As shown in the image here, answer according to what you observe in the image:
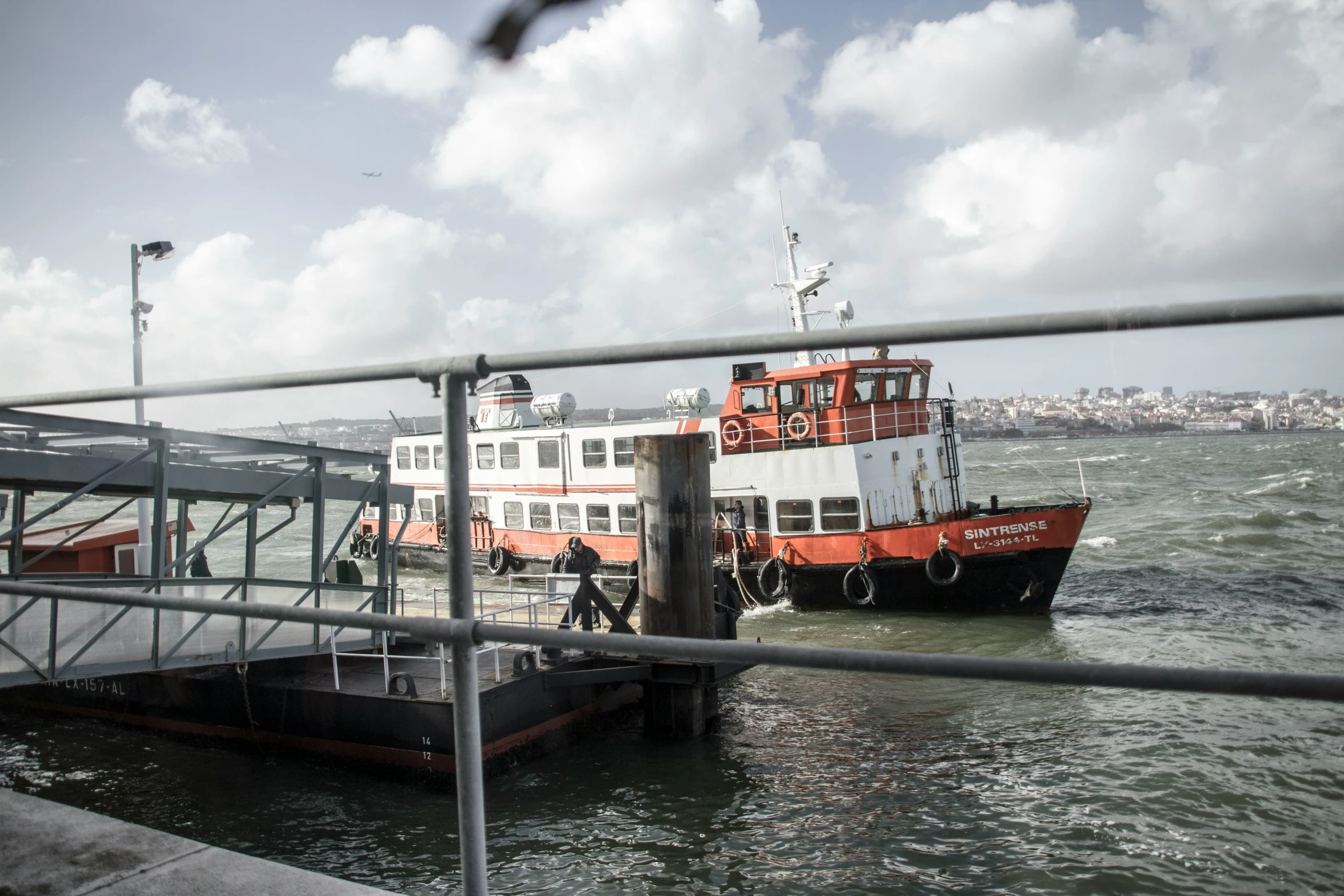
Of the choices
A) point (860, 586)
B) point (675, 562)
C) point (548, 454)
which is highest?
point (548, 454)

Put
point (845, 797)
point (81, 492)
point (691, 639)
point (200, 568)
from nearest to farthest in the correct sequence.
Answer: point (691, 639), point (81, 492), point (845, 797), point (200, 568)

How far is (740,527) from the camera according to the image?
18.0 meters

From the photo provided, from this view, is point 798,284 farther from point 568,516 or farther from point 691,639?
point 691,639

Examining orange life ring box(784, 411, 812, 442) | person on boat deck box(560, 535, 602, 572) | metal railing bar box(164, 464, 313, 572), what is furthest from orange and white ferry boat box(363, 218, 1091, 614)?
metal railing bar box(164, 464, 313, 572)

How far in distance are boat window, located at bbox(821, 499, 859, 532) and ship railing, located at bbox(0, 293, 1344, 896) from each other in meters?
15.6

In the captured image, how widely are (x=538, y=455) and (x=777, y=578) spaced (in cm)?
707

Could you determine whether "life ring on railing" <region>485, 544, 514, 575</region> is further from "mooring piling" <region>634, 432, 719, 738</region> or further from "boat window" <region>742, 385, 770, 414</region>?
"mooring piling" <region>634, 432, 719, 738</region>

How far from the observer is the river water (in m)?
7.00

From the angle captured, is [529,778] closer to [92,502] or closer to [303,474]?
[303,474]

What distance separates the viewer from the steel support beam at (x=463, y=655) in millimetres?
1689

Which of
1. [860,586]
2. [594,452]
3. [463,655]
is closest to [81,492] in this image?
[463,655]

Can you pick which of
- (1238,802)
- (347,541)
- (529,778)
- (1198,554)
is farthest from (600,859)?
(347,541)

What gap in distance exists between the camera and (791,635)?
15328 millimetres

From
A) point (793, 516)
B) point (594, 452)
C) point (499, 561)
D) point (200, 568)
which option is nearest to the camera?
point (200, 568)
